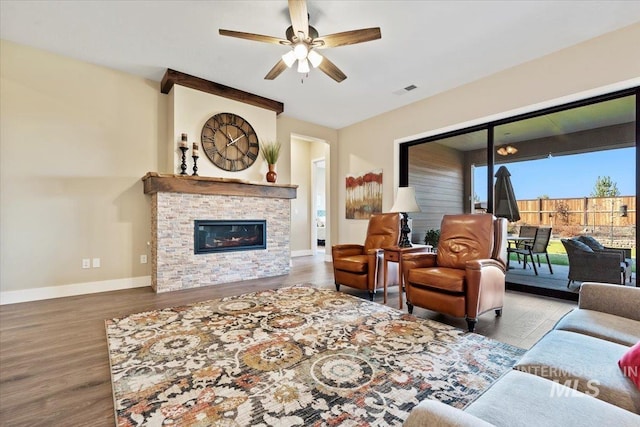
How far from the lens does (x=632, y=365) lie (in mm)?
962

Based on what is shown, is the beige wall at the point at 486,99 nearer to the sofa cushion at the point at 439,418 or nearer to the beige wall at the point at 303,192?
the beige wall at the point at 303,192

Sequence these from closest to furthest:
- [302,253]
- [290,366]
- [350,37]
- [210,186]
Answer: [290,366], [350,37], [210,186], [302,253]

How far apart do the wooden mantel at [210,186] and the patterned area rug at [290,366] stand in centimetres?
175

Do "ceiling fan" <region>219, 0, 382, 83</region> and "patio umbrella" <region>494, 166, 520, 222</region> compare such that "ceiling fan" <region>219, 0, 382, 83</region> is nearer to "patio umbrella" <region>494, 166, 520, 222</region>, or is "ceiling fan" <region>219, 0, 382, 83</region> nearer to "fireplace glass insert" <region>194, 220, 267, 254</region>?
"fireplace glass insert" <region>194, 220, 267, 254</region>

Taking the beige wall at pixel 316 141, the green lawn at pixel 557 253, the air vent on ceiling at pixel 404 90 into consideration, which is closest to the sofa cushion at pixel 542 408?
the green lawn at pixel 557 253

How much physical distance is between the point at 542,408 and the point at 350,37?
2.92 meters

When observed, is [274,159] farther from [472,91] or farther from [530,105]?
[530,105]

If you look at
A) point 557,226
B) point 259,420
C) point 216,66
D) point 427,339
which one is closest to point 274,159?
point 216,66

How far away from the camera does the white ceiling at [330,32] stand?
2723 millimetres

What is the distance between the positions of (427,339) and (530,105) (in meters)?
3.34

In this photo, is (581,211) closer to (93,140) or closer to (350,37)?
(350,37)

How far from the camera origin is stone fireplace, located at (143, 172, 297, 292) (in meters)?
3.85

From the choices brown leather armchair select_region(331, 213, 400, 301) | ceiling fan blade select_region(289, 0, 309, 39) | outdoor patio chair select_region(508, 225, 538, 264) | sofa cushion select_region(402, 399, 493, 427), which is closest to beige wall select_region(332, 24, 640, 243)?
brown leather armchair select_region(331, 213, 400, 301)

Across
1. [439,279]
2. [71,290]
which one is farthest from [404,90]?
[71,290]
